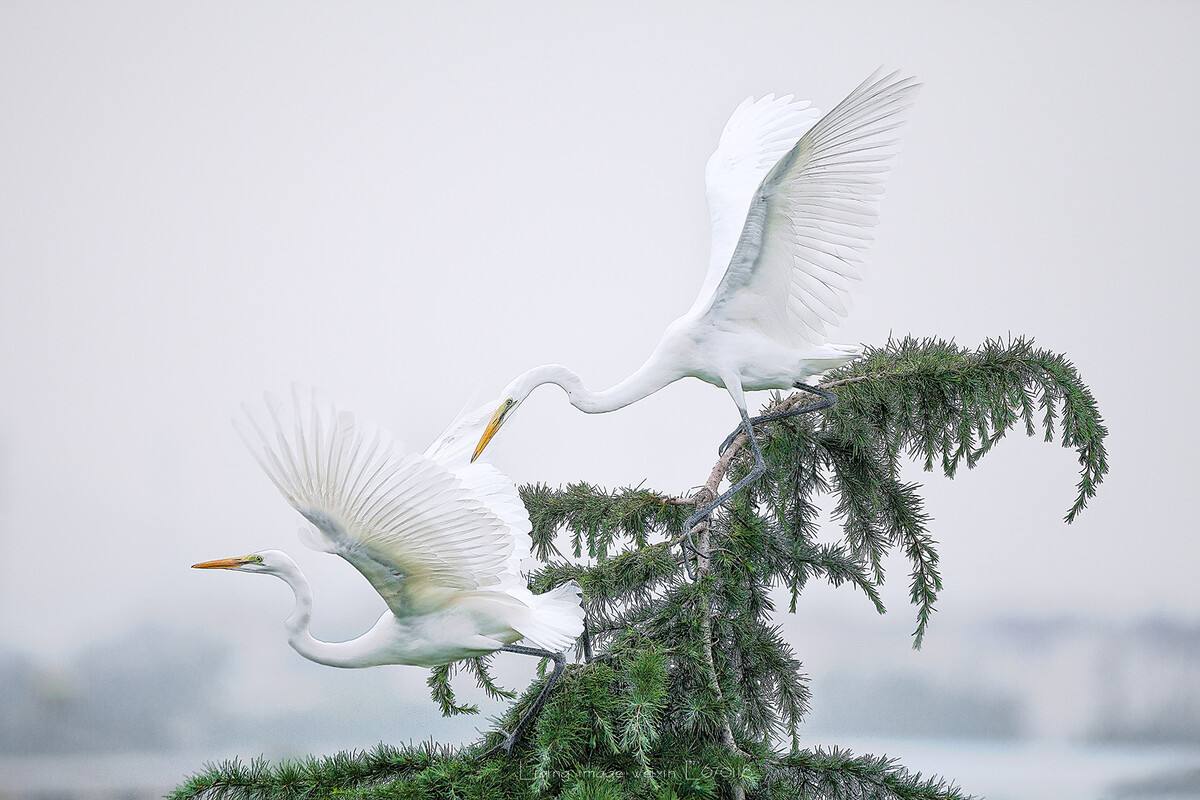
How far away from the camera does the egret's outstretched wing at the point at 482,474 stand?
60.7 inches

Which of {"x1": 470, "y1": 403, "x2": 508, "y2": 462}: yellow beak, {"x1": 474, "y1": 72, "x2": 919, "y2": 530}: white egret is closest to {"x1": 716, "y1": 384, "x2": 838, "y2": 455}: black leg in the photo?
{"x1": 474, "y1": 72, "x2": 919, "y2": 530}: white egret

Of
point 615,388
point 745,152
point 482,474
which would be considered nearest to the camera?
point 482,474

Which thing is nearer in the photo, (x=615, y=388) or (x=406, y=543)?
(x=406, y=543)

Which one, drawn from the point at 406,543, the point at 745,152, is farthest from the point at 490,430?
the point at 745,152

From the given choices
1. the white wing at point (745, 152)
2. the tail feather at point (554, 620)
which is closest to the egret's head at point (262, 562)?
the tail feather at point (554, 620)

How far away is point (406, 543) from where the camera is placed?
4.13ft

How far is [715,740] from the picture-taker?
139 cm

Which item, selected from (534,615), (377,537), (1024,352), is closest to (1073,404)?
(1024,352)

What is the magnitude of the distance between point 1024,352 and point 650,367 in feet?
2.12

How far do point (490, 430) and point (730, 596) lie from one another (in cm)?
42

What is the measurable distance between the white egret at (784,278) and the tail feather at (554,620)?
0.28m

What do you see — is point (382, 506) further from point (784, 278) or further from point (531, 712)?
point (784, 278)

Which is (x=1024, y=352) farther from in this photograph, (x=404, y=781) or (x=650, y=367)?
(x=404, y=781)

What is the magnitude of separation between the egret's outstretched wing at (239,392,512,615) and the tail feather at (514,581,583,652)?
73 mm
